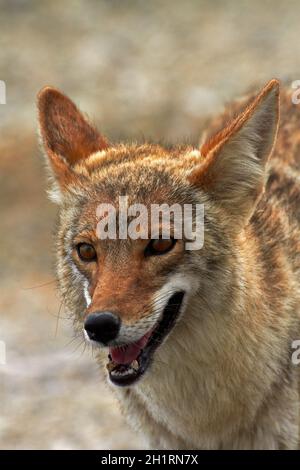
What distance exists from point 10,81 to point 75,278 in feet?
39.9

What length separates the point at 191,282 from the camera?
6.30 m

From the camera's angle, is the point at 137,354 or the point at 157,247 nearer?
the point at 157,247

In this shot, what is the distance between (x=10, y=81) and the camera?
18281mm

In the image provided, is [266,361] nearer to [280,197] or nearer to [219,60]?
[280,197]

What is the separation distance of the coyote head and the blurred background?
350 centimetres

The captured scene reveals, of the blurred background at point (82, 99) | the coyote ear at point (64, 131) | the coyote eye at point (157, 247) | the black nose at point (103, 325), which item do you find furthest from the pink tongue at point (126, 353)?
the blurred background at point (82, 99)

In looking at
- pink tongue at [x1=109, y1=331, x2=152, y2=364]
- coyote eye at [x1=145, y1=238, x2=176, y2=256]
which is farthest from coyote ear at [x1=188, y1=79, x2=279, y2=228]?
pink tongue at [x1=109, y1=331, x2=152, y2=364]

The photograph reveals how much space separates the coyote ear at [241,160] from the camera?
6.44 m

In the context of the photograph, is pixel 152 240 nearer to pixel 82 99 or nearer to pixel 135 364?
pixel 135 364

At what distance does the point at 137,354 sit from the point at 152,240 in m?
0.73

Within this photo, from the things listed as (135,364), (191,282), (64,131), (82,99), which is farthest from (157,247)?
(82,99)

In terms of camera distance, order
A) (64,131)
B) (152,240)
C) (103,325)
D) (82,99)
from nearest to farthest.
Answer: (103,325) < (152,240) < (64,131) < (82,99)

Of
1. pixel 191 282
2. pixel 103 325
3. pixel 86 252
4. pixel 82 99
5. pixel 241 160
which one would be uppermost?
pixel 82 99

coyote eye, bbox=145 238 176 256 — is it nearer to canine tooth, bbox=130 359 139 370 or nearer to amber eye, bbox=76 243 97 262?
amber eye, bbox=76 243 97 262
